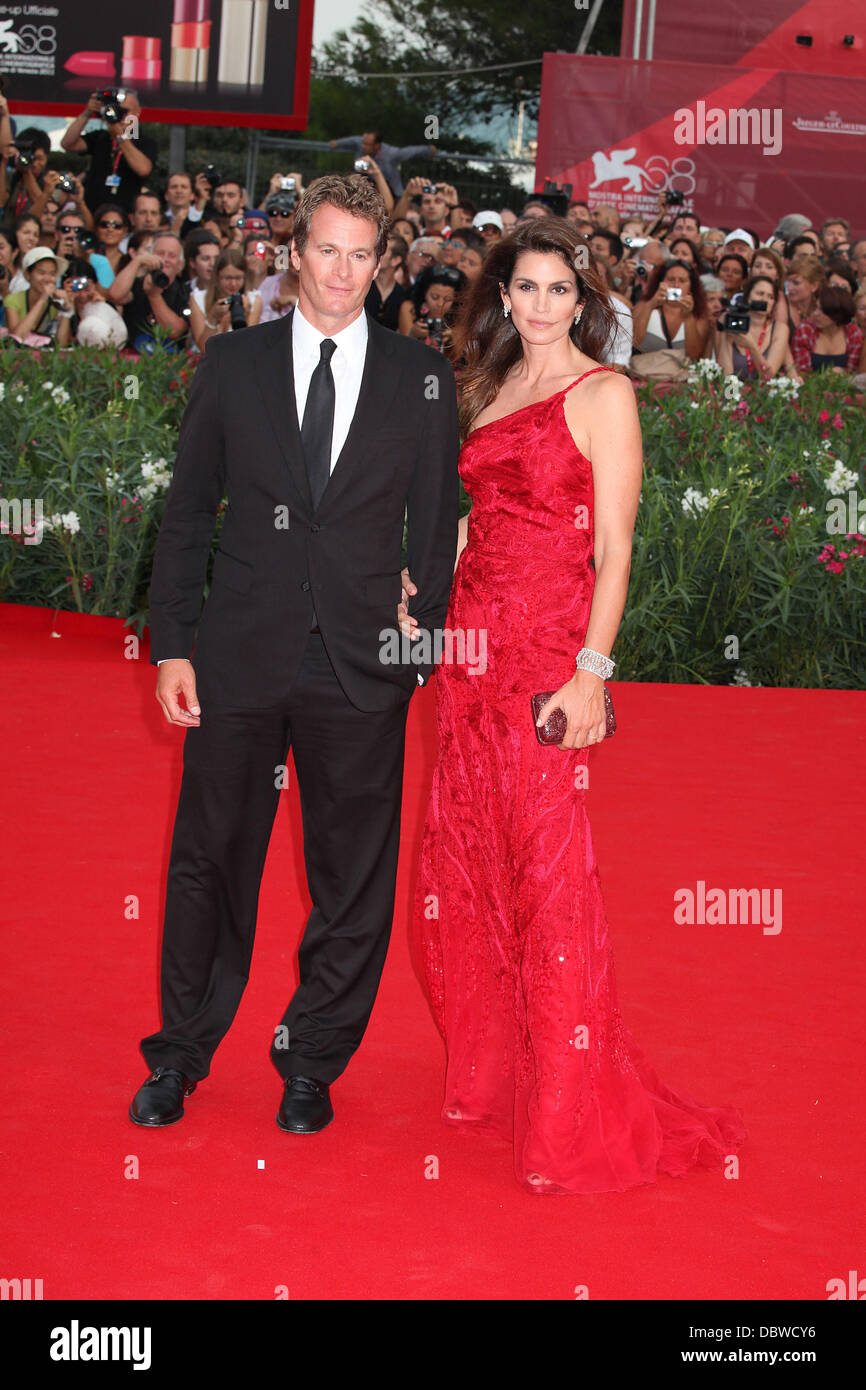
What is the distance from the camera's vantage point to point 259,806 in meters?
3.04

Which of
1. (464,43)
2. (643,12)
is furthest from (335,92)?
(643,12)

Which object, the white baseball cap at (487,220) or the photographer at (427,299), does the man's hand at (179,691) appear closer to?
the photographer at (427,299)

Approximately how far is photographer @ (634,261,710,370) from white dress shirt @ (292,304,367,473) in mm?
6372

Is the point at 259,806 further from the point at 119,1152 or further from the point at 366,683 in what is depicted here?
the point at 119,1152

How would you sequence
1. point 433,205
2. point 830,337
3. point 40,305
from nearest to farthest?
point 40,305, point 830,337, point 433,205

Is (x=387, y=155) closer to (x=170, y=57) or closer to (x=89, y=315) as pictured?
(x=170, y=57)

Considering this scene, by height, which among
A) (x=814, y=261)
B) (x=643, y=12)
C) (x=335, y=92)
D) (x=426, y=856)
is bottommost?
(x=426, y=856)

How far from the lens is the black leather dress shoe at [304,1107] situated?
3.02 metres

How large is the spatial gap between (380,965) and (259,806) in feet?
1.31

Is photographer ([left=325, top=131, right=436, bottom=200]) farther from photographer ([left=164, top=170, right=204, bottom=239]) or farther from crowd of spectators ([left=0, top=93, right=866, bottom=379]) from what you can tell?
photographer ([left=164, top=170, right=204, bottom=239])

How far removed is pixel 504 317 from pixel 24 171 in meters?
9.88

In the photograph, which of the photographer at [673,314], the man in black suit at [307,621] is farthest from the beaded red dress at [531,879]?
the photographer at [673,314]

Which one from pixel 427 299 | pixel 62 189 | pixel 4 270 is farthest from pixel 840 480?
pixel 62 189

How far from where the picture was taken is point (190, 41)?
1459 centimetres
